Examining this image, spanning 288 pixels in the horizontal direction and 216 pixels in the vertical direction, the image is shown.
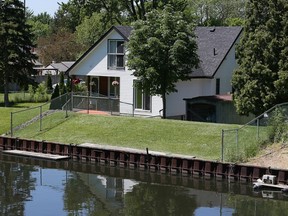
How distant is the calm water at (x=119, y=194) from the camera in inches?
1051

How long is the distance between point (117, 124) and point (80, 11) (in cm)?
3291

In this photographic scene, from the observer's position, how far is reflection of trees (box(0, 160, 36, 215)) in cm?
2672

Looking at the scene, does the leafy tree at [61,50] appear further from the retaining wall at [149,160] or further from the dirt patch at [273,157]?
the dirt patch at [273,157]

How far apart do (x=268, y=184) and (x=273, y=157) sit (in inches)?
107

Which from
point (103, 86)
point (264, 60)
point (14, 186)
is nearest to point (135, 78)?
point (103, 86)

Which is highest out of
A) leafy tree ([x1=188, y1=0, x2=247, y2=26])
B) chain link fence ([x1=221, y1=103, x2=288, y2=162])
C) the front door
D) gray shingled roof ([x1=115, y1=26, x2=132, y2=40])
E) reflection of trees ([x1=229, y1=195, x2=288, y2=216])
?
leafy tree ([x1=188, y1=0, x2=247, y2=26])

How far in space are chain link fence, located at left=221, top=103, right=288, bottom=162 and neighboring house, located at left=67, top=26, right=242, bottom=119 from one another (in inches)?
460

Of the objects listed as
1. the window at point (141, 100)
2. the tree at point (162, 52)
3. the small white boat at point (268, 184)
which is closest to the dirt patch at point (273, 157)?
the small white boat at point (268, 184)

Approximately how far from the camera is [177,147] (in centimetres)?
3622

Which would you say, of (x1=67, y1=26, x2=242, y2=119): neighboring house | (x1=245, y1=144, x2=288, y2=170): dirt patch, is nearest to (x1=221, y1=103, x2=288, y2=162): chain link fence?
(x1=245, y1=144, x2=288, y2=170): dirt patch

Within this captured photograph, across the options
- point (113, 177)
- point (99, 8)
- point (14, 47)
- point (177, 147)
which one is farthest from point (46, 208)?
point (99, 8)

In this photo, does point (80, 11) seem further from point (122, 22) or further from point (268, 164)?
point (268, 164)

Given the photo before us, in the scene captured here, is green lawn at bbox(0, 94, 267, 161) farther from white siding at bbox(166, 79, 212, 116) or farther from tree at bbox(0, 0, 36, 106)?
tree at bbox(0, 0, 36, 106)

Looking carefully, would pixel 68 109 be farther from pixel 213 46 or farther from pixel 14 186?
pixel 14 186
